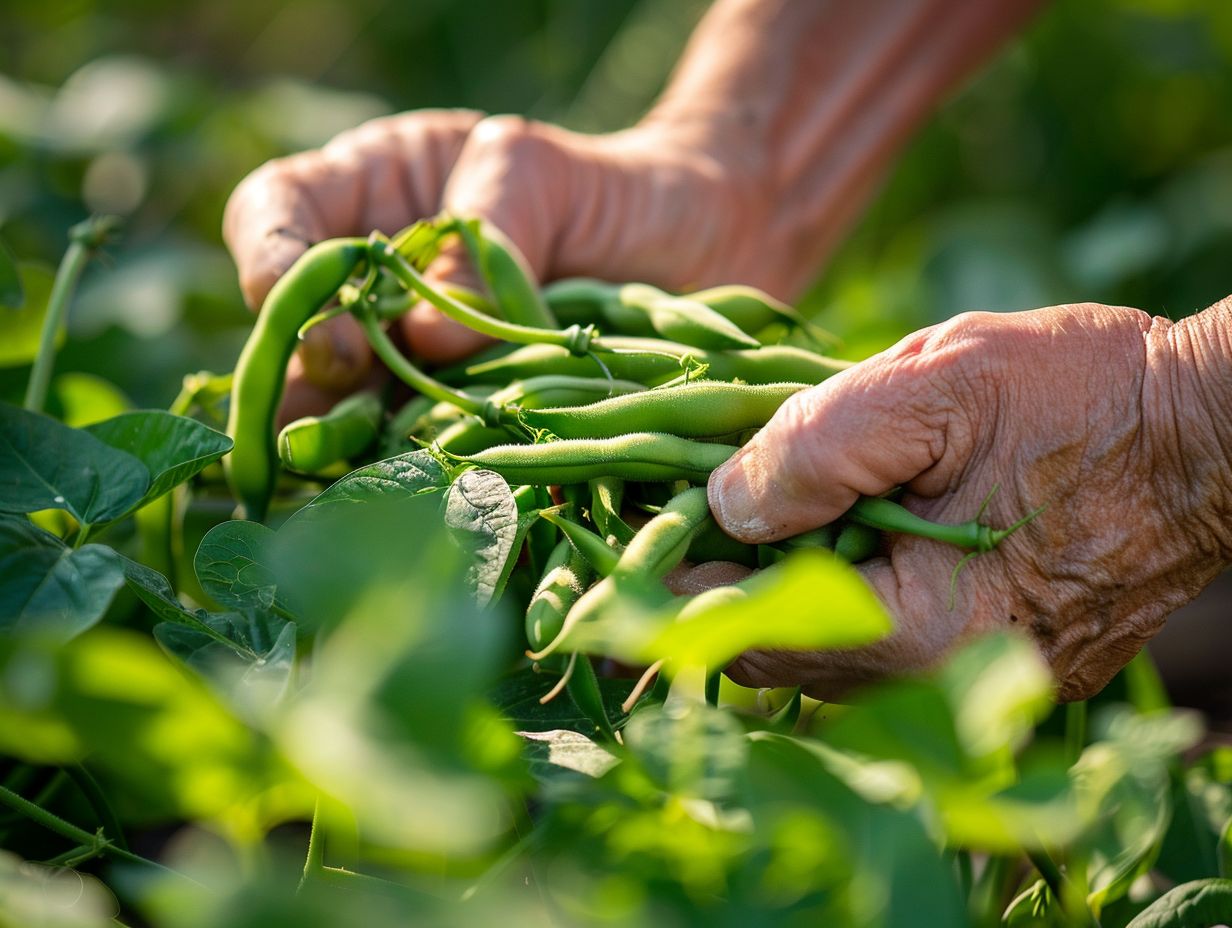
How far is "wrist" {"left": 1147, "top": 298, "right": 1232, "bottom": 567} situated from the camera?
869mm

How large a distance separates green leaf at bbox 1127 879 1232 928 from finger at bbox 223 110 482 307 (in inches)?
36.4

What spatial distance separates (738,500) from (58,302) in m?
0.72

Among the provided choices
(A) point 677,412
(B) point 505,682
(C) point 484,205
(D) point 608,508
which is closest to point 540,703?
(B) point 505,682

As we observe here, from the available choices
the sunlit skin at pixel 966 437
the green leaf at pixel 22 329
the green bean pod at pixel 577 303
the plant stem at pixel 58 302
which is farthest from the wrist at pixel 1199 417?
the green leaf at pixel 22 329

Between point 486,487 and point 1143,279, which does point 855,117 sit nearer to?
point 1143,279

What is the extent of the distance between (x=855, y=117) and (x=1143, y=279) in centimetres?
102

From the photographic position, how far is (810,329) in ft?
3.81

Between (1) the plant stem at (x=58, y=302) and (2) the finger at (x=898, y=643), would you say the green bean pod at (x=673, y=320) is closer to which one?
(2) the finger at (x=898, y=643)

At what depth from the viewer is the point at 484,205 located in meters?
1.25

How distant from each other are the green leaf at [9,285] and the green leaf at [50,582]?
0.43m

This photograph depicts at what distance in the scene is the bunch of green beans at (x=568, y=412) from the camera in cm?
79

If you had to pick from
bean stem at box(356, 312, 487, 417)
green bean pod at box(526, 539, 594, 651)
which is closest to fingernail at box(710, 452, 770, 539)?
green bean pod at box(526, 539, 594, 651)

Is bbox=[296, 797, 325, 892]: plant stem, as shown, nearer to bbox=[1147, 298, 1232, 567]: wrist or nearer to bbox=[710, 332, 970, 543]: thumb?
bbox=[710, 332, 970, 543]: thumb

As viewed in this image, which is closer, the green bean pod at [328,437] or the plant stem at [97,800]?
the plant stem at [97,800]
